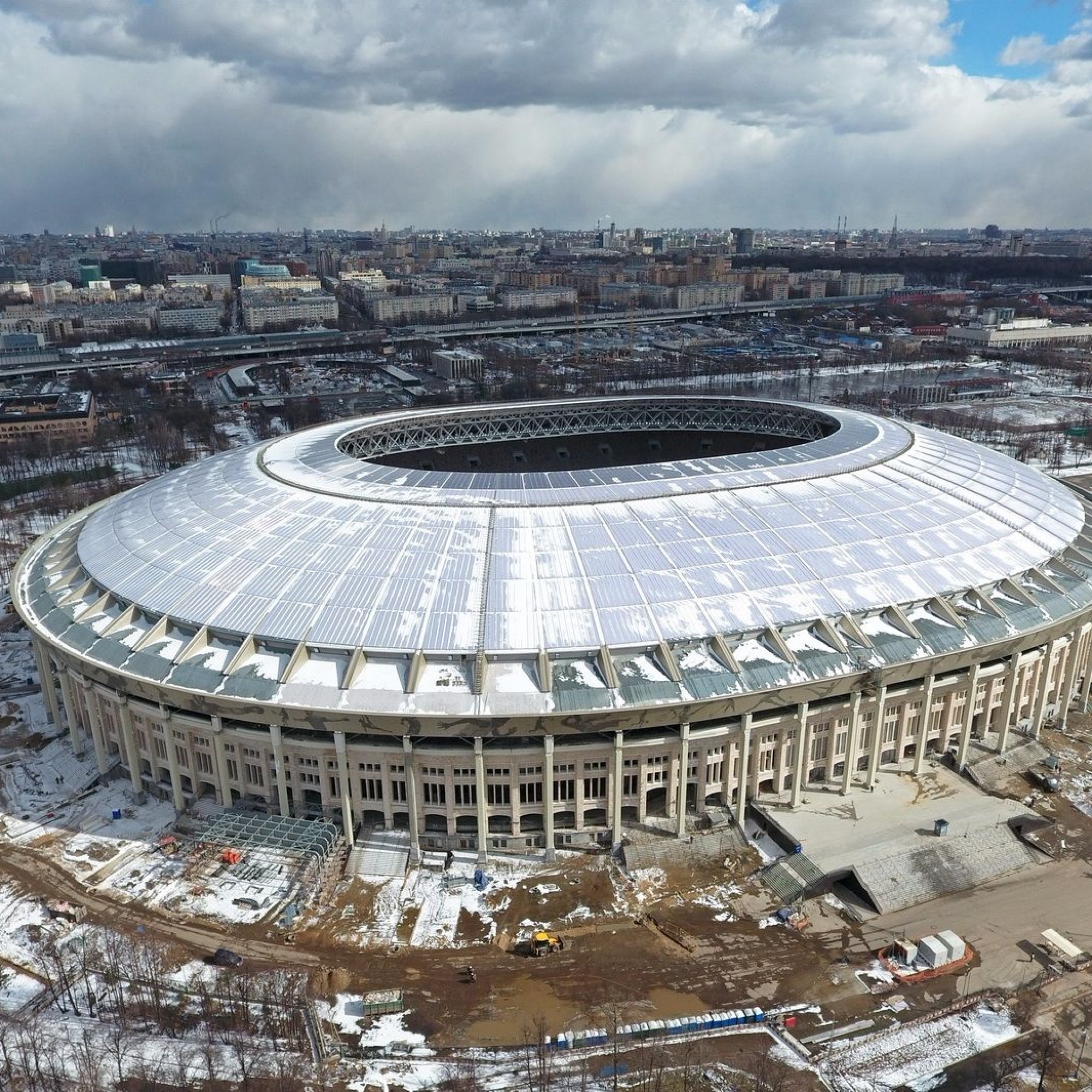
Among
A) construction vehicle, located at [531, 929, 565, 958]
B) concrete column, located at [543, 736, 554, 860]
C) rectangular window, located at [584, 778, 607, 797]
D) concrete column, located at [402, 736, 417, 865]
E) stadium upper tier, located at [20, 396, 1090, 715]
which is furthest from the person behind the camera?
rectangular window, located at [584, 778, 607, 797]

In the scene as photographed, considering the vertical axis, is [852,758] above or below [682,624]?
below

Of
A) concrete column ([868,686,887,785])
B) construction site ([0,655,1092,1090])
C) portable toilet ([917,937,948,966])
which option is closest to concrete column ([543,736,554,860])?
construction site ([0,655,1092,1090])

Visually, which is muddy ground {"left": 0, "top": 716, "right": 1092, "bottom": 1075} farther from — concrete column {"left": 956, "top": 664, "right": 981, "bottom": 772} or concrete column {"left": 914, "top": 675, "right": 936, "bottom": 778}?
concrete column {"left": 914, "top": 675, "right": 936, "bottom": 778}

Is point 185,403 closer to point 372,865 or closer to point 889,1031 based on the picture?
point 372,865

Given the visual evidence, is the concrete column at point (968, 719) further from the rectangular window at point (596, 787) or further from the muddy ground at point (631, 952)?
the rectangular window at point (596, 787)

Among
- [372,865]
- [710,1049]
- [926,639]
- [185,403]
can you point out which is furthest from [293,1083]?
[185,403]

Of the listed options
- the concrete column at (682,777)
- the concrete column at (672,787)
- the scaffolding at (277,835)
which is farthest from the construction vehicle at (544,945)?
the scaffolding at (277,835)
